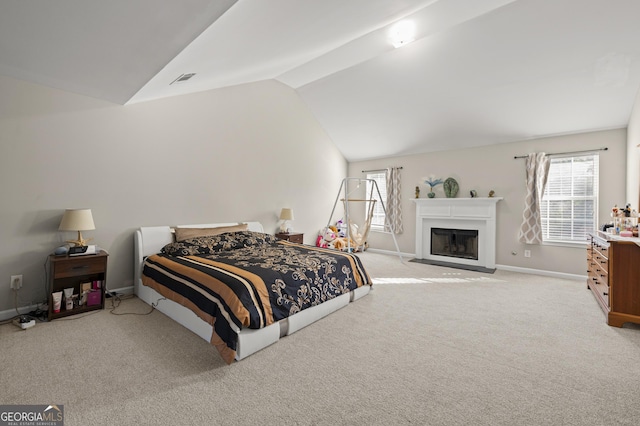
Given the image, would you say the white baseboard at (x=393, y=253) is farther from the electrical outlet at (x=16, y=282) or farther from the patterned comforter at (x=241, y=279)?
the electrical outlet at (x=16, y=282)

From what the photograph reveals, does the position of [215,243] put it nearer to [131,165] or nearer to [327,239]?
[131,165]

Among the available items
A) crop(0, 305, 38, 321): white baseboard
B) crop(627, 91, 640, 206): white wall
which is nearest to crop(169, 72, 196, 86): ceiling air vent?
crop(0, 305, 38, 321): white baseboard

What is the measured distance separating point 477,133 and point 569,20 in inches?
86.4

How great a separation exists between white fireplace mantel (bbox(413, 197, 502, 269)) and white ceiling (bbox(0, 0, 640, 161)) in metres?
1.12

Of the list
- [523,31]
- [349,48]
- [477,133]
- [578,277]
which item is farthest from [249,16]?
[578,277]

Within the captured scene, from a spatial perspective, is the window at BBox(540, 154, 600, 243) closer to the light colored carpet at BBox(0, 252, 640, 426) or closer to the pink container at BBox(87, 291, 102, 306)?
the light colored carpet at BBox(0, 252, 640, 426)

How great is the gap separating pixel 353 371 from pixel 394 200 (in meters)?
4.94

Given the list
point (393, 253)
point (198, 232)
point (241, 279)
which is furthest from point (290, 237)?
point (241, 279)

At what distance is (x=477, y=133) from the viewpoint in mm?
5195

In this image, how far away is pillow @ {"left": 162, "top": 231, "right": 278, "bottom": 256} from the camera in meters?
3.50

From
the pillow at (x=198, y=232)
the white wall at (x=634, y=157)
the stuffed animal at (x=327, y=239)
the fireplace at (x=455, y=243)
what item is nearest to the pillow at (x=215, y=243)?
the pillow at (x=198, y=232)

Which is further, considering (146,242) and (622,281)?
(146,242)

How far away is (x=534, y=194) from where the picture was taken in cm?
480

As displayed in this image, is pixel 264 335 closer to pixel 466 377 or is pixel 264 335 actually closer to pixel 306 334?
pixel 306 334
